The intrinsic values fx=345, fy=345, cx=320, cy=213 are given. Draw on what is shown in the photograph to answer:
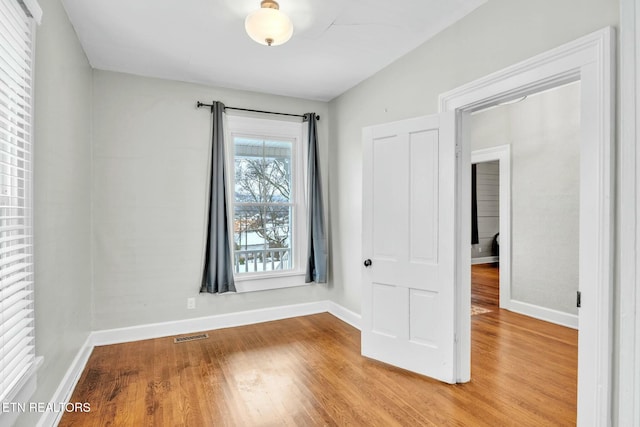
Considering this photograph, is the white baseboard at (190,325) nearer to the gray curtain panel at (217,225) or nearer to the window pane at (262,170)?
the gray curtain panel at (217,225)

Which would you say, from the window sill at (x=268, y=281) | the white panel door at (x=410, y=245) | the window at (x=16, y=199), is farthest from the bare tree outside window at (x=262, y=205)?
the window at (x=16, y=199)

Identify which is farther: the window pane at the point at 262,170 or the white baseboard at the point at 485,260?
the white baseboard at the point at 485,260

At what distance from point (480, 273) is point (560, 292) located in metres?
3.31

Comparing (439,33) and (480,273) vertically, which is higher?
(439,33)

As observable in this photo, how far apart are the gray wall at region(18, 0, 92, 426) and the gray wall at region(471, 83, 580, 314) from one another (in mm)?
4823

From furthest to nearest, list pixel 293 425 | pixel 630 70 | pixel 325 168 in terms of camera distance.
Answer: pixel 325 168 < pixel 293 425 < pixel 630 70

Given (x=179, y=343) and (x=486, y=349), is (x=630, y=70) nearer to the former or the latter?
(x=486, y=349)

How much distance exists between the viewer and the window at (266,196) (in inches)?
161

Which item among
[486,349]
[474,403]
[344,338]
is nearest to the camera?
[474,403]

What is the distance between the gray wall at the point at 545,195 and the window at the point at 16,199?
15.7ft

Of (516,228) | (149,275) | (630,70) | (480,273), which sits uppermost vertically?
(630,70)

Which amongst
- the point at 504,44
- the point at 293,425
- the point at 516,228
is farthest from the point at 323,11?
the point at 516,228

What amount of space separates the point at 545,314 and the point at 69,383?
15.8 ft

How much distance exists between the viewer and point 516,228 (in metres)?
4.63
